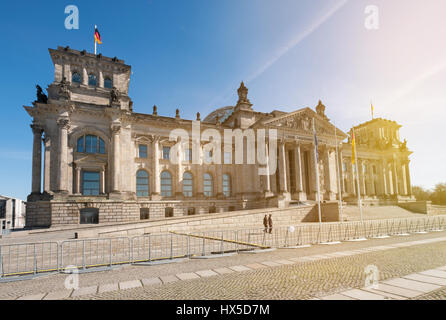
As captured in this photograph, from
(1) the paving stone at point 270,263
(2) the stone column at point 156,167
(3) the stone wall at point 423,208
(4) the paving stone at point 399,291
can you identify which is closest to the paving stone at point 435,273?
(4) the paving stone at point 399,291

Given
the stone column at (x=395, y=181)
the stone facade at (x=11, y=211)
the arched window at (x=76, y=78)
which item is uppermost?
the arched window at (x=76, y=78)

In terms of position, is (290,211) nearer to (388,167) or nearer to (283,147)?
(283,147)

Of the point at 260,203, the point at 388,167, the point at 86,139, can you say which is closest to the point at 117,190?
the point at 86,139

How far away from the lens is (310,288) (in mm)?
7191

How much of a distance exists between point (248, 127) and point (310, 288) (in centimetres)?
3827

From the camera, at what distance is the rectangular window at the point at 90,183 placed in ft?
111

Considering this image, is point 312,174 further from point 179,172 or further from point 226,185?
point 179,172

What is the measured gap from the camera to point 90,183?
3431cm

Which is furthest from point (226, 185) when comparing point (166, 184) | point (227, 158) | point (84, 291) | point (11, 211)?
point (11, 211)

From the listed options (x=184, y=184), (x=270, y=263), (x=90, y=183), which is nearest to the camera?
(x=270, y=263)

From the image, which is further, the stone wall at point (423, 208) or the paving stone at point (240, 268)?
the stone wall at point (423, 208)

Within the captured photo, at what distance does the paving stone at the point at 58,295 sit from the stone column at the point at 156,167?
30417mm

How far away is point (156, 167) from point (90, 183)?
28.7ft

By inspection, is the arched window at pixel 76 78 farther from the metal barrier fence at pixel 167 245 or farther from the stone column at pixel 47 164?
the metal barrier fence at pixel 167 245
